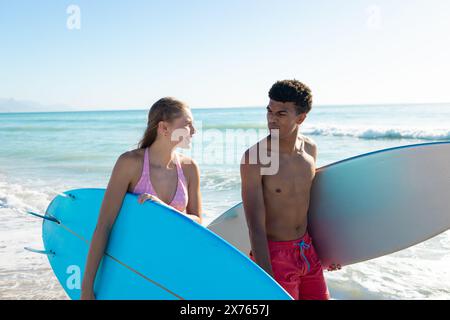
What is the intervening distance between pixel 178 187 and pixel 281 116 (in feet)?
1.83

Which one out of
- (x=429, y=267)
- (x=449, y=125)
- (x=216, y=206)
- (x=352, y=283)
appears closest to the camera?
(x=352, y=283)

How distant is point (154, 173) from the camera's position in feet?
7.04

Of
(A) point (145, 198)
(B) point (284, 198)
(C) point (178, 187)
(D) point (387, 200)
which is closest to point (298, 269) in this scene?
(B) point (284, 198)

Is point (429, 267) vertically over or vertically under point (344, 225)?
under

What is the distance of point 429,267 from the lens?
411 cm

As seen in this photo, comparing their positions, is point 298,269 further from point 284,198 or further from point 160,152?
point 160,152

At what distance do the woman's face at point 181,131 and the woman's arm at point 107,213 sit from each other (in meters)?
0.22

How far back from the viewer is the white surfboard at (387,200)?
9.14ft

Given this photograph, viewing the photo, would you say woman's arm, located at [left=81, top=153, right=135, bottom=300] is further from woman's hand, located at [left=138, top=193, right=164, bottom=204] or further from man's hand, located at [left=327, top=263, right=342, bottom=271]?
man's hand, located at [left=327, top=263, right=342, bottom=271]

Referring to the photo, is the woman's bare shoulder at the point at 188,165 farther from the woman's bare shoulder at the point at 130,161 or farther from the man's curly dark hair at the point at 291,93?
the man's curly dark hair at the point at 291,93

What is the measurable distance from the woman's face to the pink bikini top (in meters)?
0.13
